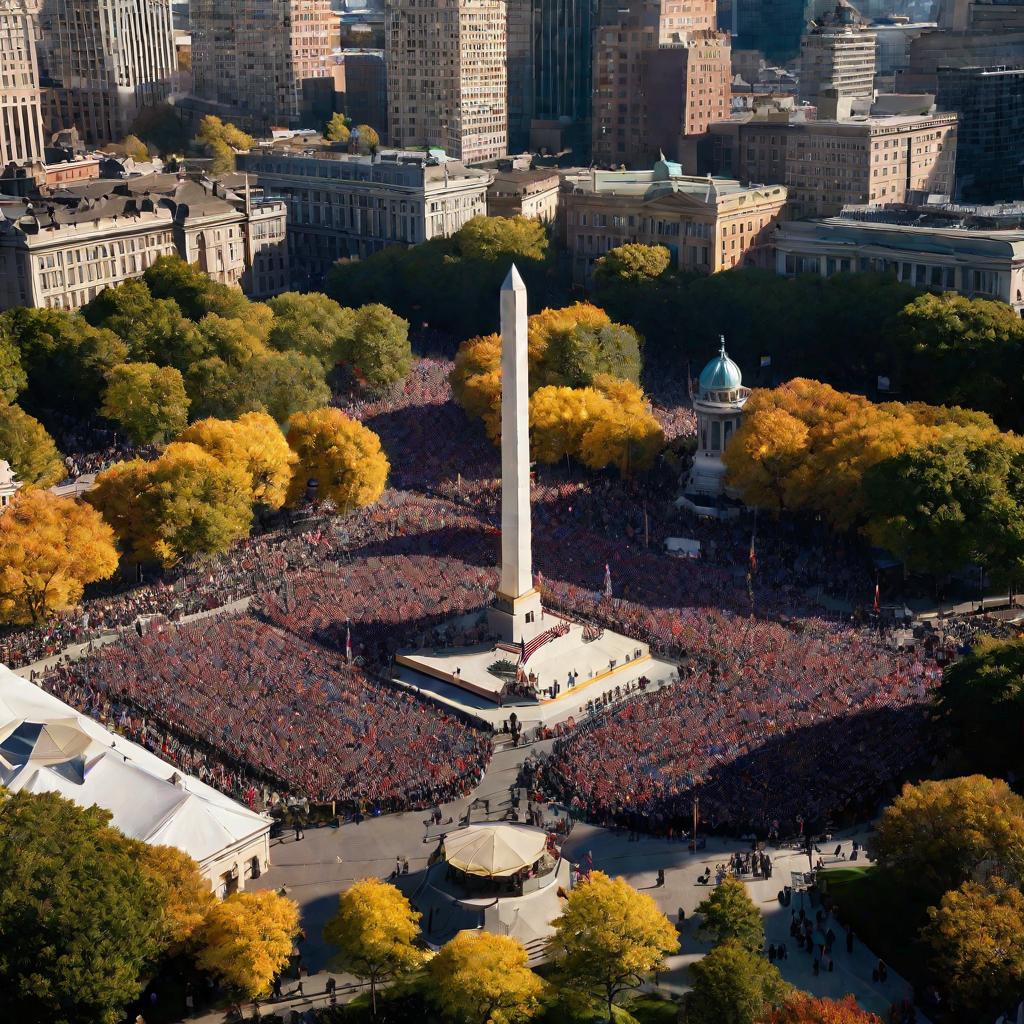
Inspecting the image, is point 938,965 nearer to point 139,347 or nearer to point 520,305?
point 520,305

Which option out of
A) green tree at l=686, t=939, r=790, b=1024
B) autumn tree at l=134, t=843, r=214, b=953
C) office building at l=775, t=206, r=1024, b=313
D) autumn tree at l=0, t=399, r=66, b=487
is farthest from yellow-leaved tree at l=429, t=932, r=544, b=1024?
office building at l=775, t=206, r=1024, b=313

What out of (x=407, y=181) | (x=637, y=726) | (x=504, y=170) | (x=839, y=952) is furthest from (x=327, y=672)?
(x=504, y=170)

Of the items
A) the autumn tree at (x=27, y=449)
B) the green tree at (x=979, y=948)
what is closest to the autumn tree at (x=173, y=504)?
the autumn tree at (x=27, y=449)

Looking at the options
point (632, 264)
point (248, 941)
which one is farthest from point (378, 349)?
point (248, 941)

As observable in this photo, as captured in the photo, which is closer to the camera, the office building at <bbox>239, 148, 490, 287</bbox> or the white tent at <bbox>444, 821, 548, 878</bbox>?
the white tent at <bbox>444, 821, 548, 878</bbox>

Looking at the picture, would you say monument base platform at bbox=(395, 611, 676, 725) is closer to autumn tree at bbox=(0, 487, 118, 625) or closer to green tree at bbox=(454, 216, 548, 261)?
autumn tree at bbox=(0, 487, 118, 625)

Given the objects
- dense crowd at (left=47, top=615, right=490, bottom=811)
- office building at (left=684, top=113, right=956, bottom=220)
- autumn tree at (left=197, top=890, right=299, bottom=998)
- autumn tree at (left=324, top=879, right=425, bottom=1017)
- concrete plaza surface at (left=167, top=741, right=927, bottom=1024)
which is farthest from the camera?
office building at (left=684, top=113, right=956, bottom=220)

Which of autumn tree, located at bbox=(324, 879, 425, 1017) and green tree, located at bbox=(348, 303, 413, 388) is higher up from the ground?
green tree, located at bbox=(348, 303, 413, 388)

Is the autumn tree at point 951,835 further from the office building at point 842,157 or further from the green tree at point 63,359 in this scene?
the office building at point 842,157
